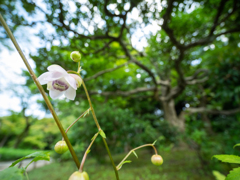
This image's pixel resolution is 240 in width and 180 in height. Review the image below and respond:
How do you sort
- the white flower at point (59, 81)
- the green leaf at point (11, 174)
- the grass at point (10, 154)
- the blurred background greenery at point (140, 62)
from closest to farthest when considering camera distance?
the green leaf at point (11, 174) < the white flower at point (59, 81) < the blurred background greenery at point (140, 62) < the grass at point (10, 154)

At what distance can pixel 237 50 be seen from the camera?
11.5 ft

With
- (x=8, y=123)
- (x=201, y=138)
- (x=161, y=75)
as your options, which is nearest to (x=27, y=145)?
(x=8, y=123)

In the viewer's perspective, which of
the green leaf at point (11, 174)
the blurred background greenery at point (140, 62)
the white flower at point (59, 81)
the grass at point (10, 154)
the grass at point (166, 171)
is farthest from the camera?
the grass at point (10, 154)

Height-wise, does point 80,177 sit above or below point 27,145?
above

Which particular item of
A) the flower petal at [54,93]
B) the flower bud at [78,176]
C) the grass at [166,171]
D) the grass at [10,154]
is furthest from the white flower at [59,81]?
the grass at [10,154]

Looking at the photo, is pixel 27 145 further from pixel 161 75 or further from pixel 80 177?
pixel 80 177

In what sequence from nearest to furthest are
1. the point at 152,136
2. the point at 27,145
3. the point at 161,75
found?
the point at 152,136 < the point at 161,75 < the point at 27,145

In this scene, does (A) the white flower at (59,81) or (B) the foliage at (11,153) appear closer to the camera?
(A) the white flower at (59,81)

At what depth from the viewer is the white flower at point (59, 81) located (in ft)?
1.44

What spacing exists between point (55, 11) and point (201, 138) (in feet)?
12.9

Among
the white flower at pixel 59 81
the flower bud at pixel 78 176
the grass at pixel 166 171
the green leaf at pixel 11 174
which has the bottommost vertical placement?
the grass at pixel 166 171

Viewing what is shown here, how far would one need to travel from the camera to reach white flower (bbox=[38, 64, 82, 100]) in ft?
1.44

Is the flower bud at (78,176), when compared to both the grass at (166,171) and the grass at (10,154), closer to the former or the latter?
the grass at (166,171)

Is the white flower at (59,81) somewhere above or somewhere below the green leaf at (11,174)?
above
